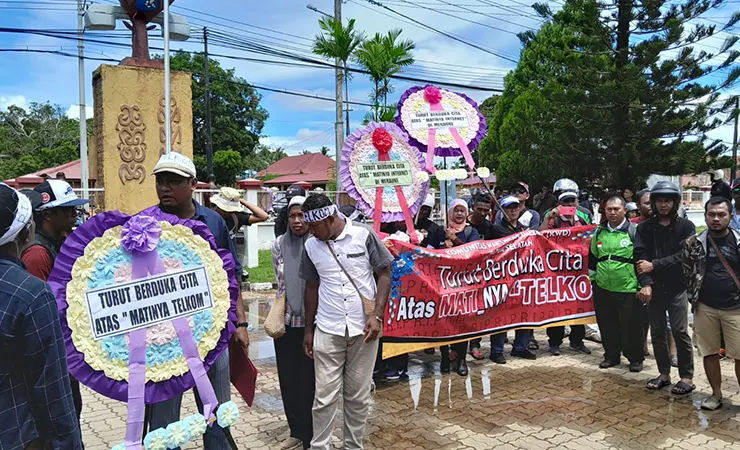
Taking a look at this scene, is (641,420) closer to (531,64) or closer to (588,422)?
(588,422)

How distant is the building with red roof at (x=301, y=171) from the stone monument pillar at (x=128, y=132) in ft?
104

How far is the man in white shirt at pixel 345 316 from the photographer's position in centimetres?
352

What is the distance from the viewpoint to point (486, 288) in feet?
18.8

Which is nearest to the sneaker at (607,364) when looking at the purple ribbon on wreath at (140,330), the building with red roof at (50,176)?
the purple ribbon on wreath at (140,330)

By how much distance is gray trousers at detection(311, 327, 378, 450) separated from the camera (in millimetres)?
3516

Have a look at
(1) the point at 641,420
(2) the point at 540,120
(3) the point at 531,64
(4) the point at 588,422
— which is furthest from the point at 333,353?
(3) the point at 531,64

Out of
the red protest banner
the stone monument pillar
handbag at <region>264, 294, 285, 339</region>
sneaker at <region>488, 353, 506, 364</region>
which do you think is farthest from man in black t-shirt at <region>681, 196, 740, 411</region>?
the stone monument pillar

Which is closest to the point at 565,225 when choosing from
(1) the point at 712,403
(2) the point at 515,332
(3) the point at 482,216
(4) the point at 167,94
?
(3) the point at 482,216

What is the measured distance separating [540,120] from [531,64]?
544 cm

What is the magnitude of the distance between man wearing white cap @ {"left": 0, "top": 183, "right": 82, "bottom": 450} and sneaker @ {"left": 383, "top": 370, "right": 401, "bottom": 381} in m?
3.66

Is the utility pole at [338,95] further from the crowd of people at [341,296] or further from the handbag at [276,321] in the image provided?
the handbag at [276,321]

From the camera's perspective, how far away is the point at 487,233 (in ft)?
19.9

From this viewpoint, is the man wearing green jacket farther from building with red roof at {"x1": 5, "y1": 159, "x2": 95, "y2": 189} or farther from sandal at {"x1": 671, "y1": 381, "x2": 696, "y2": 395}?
building with red roof at {"x1": 5, "y1": 159, "x2": 95, "y2": 189}

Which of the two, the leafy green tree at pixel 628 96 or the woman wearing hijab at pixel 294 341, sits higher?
the leafy green tree at pixel 628 96
